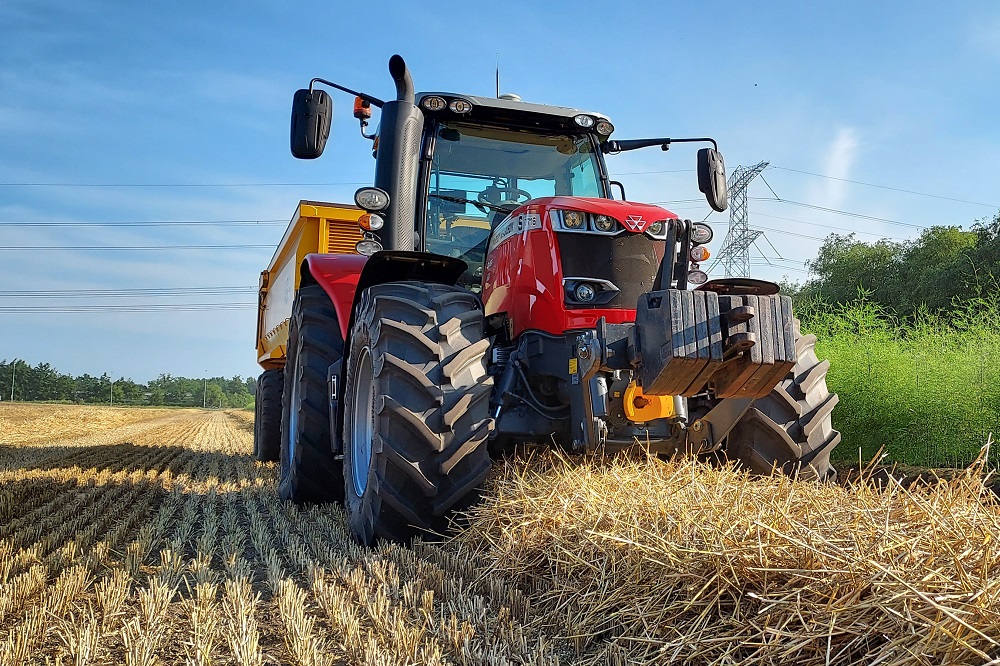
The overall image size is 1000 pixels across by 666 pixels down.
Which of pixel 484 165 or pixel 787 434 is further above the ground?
pixel 484 165

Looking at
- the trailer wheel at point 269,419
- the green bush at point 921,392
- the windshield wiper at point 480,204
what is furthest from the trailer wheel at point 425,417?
the trailer wheel at point 269,419

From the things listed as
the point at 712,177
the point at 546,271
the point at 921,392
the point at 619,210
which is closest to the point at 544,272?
the point at 546,271

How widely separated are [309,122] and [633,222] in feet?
6.03

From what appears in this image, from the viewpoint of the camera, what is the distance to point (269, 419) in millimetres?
9656

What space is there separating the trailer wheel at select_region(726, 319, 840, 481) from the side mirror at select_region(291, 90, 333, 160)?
273 cm

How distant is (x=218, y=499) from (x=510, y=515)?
139 inches

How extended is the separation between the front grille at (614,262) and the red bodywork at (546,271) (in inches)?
1.8

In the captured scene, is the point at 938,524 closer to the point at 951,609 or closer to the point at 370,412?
the point at 951,609

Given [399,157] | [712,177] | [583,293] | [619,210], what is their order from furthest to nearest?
[712,177] < [399,157] < [619,210] < [583,293]

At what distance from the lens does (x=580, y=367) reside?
3.61m

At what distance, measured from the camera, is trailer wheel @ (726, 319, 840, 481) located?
13.1ft

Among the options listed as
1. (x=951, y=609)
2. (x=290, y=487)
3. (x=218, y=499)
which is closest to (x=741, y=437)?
(x=951, y=609)

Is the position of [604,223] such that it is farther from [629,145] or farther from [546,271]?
[629,145]

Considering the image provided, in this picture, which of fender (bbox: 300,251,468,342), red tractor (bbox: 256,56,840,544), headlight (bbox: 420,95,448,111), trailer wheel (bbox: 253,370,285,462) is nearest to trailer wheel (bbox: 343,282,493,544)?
red tractor (bbox: 256,56,840,544)
